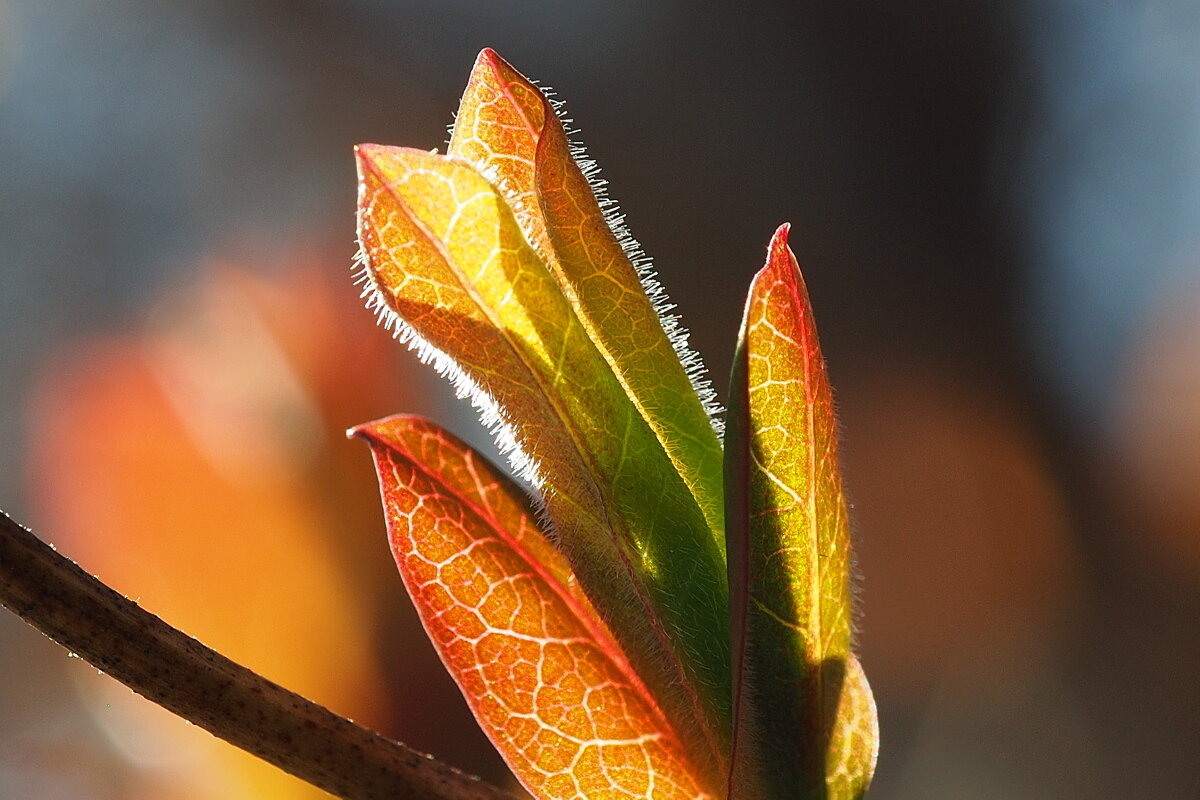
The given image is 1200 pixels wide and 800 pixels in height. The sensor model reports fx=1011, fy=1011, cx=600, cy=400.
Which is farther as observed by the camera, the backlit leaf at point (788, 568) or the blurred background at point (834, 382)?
the blurred background at point (834, 382)

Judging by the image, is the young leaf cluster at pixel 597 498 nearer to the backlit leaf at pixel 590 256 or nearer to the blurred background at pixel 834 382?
the backlit leaf at pixel 590 256

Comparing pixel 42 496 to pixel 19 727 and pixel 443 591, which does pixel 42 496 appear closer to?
pixel 19 727

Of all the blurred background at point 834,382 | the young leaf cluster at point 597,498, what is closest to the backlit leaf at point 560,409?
the young leaf cluster at point 597,498

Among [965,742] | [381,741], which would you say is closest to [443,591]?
[381,741]

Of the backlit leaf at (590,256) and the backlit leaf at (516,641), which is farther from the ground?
the backlit leaf at (590,256)

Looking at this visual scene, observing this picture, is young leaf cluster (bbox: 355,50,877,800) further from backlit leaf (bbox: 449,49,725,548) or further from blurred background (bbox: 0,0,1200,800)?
blurred background (bbox: 0,0,1200,800)

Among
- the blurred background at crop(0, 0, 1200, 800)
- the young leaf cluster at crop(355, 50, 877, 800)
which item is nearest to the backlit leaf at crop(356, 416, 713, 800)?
the young leaf cluster at crop(355, 50, 877, 800)
